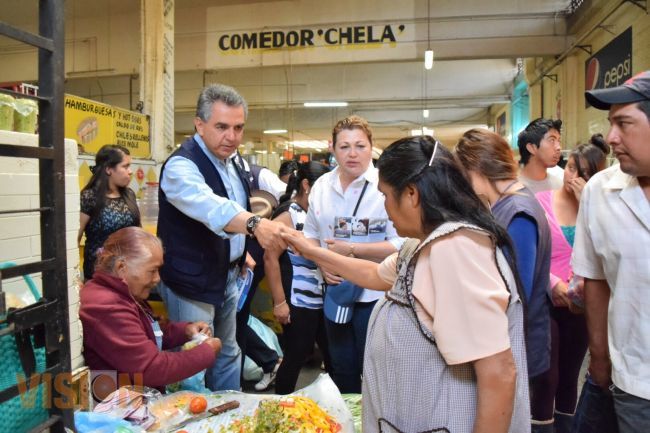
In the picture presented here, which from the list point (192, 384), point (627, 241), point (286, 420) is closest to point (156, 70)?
point (192, 384)

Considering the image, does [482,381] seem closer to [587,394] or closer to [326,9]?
[587,394]

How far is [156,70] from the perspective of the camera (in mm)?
6473

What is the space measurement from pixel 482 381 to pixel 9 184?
1.35 metres

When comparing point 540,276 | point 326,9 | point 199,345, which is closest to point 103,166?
point 199,345

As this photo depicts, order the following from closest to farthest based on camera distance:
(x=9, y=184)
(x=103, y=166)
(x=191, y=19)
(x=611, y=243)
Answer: (x=9, y=184) < (x=611, y=243) < (x=103, y=166) < (x=191, y=19)

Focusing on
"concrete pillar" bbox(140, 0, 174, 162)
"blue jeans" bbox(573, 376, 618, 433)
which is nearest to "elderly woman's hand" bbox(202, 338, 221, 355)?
"blue jeans" bbox(573, 376, 618, 433)

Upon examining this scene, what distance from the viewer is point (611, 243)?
1.46 m

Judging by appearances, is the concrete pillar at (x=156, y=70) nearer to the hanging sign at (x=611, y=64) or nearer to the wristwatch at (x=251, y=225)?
the wristwatch at (x=251, y=225)

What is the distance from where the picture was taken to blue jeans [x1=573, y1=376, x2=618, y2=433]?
164 centimetres

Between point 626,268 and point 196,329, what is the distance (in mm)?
1649

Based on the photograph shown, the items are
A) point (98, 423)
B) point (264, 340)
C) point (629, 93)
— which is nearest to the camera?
point (629, 93)

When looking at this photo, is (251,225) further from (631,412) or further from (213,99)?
(631,412)

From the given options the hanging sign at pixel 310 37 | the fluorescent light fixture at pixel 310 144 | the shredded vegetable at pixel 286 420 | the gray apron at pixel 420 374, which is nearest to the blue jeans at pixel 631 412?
the gray apron at pixel 420 374

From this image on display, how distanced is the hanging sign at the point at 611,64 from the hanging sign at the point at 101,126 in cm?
590
